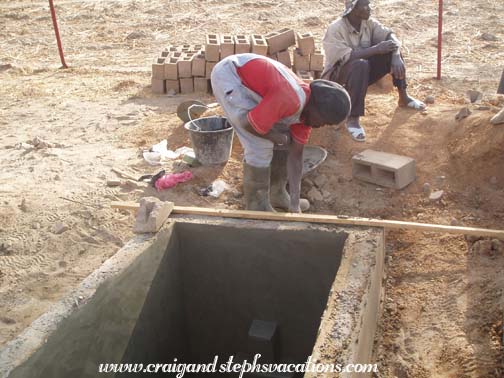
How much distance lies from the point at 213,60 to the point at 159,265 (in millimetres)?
4713

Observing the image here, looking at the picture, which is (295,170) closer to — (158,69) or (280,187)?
(280,187)

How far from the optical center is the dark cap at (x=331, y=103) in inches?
132

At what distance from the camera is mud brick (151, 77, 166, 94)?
782cm

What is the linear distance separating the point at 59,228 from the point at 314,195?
2208 mm

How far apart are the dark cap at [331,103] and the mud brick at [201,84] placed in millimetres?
4410

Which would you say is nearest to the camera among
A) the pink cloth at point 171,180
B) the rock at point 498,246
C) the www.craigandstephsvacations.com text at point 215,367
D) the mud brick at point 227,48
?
the www.craigandstephsvacations.com text at point 215,367

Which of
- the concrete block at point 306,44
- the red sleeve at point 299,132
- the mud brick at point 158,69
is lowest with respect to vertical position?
the mud brick at point 158,69

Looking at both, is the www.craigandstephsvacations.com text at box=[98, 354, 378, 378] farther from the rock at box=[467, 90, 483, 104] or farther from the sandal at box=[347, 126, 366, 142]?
the rock at box=[467, 90, 483, 104]

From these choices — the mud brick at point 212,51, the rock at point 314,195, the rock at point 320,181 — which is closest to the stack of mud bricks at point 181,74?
the mud brick at point 212,51

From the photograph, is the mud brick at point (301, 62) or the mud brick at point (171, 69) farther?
the mud brick at point (171, 69)

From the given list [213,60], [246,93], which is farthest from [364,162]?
[213,60]

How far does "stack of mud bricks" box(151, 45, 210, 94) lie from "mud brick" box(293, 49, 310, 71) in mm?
1309

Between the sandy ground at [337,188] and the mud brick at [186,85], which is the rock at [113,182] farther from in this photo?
the mud brick at [186,85]

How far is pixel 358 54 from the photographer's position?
5.18 metres
